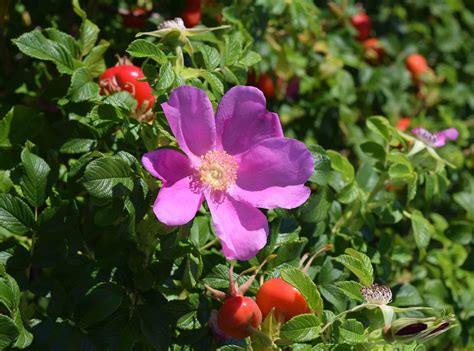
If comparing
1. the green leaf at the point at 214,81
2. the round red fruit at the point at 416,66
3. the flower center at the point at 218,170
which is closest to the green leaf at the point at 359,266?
the flower center at the point at 218,170

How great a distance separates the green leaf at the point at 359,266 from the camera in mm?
1260

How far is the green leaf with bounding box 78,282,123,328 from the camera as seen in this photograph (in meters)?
1.23

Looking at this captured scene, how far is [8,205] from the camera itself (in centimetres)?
128

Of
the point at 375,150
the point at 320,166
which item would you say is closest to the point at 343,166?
the point at 375,150

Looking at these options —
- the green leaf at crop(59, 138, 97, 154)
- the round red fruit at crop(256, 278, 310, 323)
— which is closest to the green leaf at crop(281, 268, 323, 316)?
the round red fruit at crop(256, 278, 310, 323)

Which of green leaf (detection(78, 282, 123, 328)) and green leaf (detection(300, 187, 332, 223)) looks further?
green leaf (detection(300, 187, 332, 223))

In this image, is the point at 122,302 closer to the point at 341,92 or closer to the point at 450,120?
the point at 341,92

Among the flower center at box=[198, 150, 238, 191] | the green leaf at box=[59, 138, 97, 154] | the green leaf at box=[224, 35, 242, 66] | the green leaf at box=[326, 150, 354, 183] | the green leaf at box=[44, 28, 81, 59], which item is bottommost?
the green leaf at box=[326, 150, 354, 183]

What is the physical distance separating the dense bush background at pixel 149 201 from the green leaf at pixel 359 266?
0.08 metres

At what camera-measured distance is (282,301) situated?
1.23 metres

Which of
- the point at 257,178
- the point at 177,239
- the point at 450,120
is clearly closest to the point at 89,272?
the point at 177,239

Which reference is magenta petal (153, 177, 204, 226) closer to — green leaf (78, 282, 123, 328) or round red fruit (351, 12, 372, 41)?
green leaf (78, 282, 123, 328)

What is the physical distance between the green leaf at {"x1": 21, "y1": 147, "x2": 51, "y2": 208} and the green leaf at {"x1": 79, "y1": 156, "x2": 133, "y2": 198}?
14 cm

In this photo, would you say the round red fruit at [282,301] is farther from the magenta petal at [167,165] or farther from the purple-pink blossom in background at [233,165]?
the magenta petal at [167,165]
